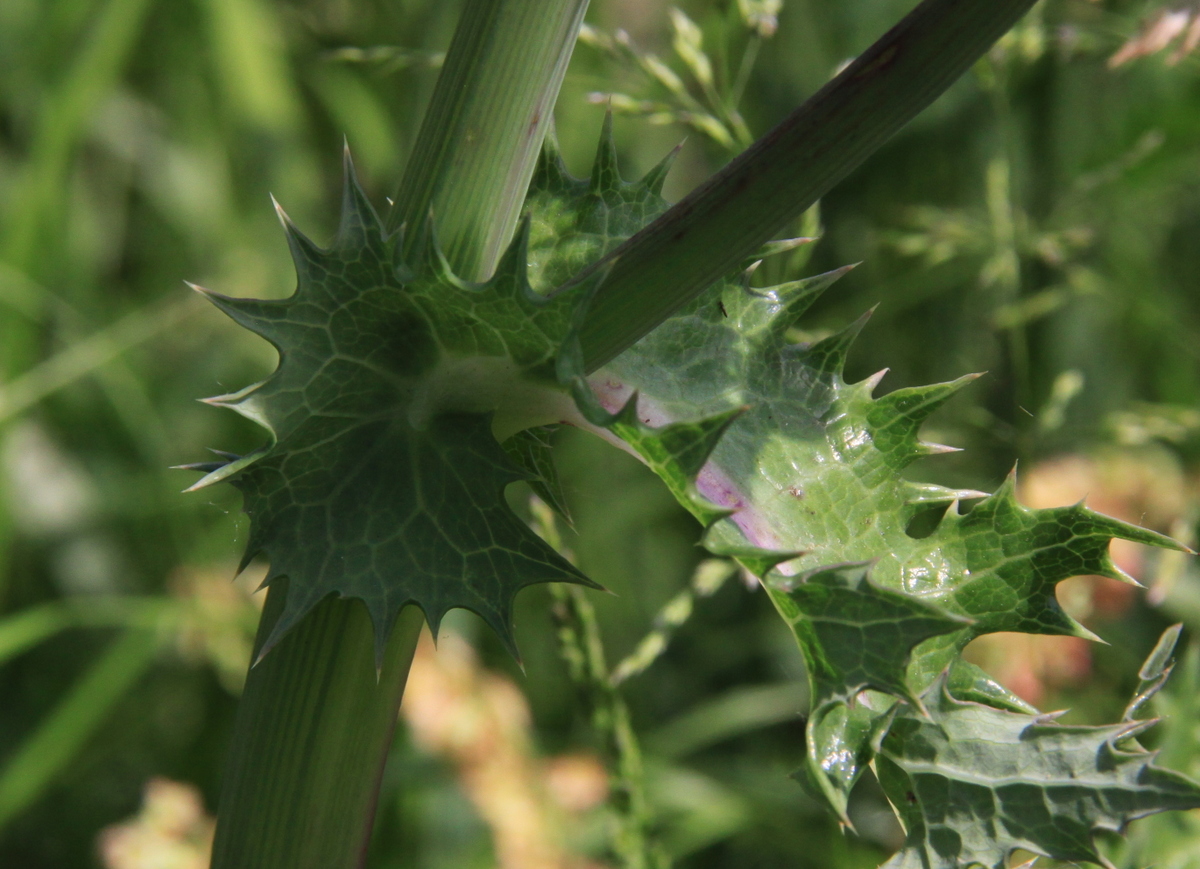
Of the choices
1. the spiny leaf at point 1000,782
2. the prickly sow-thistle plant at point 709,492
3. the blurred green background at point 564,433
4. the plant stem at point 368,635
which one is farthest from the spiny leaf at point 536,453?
the blurred green background at point 564,433

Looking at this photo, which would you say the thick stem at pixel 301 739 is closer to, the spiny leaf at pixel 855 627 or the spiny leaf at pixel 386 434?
the spiny leaf at pixel 386 434

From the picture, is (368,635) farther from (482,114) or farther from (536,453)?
(482,114)

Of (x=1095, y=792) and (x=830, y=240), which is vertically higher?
(x=830, y=240)

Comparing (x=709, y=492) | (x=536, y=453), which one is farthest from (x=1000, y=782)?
(x=536, y=453)

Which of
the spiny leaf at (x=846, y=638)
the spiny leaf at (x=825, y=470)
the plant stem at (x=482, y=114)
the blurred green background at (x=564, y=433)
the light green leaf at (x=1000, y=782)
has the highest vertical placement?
the blurred green background at (x=564, y=433)

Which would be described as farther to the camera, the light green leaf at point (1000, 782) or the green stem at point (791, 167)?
the light green leaf at point (1000, 782)

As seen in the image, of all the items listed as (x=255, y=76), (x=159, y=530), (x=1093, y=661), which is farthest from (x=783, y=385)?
(x=255, y=76)

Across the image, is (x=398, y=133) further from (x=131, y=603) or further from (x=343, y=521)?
(x=343, y=521)
